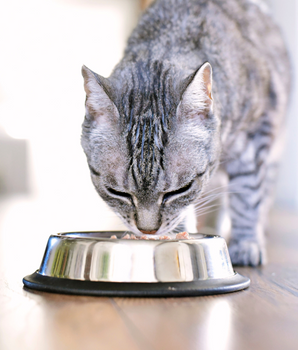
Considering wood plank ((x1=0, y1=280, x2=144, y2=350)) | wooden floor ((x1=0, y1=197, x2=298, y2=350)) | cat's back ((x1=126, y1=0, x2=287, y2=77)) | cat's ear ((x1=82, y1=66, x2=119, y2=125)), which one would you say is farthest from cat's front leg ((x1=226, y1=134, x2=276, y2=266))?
wood plank ((x1=0, y1=280, x2=144, y2=350))

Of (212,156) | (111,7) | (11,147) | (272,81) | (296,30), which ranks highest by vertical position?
(111,7)

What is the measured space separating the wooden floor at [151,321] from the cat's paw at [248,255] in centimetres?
49

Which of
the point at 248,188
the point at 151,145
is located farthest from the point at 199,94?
the point at 248,188

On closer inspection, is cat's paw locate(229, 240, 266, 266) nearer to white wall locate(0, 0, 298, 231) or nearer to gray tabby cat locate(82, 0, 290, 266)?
gray tabby cat locate(82, 0, 290, 266)

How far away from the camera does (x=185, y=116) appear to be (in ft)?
5.00

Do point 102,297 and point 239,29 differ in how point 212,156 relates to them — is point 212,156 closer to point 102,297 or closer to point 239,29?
point 102,297

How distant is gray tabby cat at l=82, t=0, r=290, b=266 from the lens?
4.84ft

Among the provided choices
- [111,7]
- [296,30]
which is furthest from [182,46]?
[111,7]

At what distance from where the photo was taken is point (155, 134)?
1489mm

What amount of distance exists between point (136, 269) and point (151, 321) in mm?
219

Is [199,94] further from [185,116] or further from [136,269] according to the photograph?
[136,269]

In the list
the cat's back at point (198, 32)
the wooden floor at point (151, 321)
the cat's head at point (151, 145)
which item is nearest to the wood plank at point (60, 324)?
the wooden floor at point (151, 321)

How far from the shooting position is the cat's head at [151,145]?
1455 millimetres

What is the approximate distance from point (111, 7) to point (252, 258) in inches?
302
